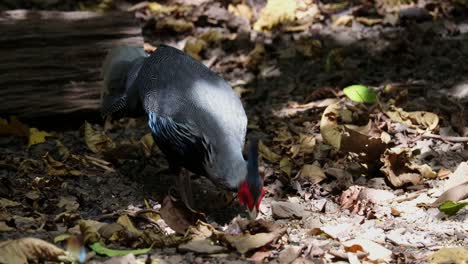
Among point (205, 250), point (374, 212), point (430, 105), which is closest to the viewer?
point (205, 250)

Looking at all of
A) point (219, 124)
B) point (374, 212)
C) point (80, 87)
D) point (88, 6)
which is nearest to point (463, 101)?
point (374, 212)

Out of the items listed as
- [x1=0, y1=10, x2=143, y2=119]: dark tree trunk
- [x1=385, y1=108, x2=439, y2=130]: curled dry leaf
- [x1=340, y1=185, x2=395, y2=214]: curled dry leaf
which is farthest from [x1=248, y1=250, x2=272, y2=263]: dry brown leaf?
[x1=0, y1=10, x2=143, y2=119]: dark tree trunk

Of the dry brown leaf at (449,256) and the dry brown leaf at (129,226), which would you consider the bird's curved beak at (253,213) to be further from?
the dry brown leaf at (449,256)

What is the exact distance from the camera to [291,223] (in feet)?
14.5

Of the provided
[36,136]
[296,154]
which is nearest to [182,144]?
[296,154]

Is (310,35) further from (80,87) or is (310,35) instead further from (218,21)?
(80,87)

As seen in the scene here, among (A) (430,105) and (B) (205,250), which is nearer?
(B) (205,250)

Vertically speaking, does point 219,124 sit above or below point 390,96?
above

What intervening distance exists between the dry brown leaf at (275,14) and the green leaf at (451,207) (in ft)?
11.5

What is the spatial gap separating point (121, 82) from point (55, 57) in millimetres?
790

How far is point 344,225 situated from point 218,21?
3.81 m

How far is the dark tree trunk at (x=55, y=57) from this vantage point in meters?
5.80

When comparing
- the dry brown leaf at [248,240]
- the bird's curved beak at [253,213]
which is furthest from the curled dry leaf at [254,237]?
the bird's curved beak at [253,213]

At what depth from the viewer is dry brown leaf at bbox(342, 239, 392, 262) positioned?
3.77 metres
